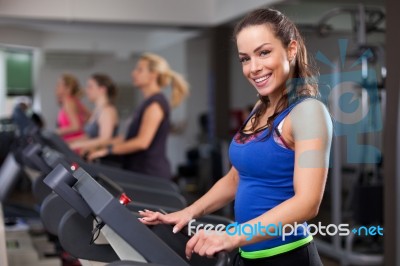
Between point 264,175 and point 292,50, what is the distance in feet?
0.92

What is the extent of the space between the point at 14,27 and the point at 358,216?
3.74m

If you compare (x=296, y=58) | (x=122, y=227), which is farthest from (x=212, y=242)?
(x=296, y=58)

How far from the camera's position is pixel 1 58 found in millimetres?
5758

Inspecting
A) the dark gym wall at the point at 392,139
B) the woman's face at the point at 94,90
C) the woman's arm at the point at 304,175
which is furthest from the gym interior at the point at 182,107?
the woman's face at the point at 94,90

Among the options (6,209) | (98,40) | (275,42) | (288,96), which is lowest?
(6,209)

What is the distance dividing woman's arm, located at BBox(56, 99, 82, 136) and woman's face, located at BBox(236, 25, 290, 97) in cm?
372

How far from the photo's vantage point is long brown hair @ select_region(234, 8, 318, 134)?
4.06ft

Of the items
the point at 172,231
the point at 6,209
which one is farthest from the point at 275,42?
the point at 6,209

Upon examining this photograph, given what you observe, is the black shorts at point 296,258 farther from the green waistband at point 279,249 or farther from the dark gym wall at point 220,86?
the dark gym wall at point 220,86

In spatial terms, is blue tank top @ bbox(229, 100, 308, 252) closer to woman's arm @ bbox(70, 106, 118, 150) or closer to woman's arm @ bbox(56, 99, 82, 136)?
woman's arm @ bbox(70, 106, 118, 150)

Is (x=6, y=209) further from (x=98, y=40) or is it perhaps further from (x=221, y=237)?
(x=221, y=237)

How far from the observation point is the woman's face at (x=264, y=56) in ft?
4.02

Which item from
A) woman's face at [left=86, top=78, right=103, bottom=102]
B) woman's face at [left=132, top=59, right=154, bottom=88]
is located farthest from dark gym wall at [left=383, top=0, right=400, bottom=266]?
woman's face at [left=86, top=78, right=103, bottom=102]

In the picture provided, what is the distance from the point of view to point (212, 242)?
119 cm
